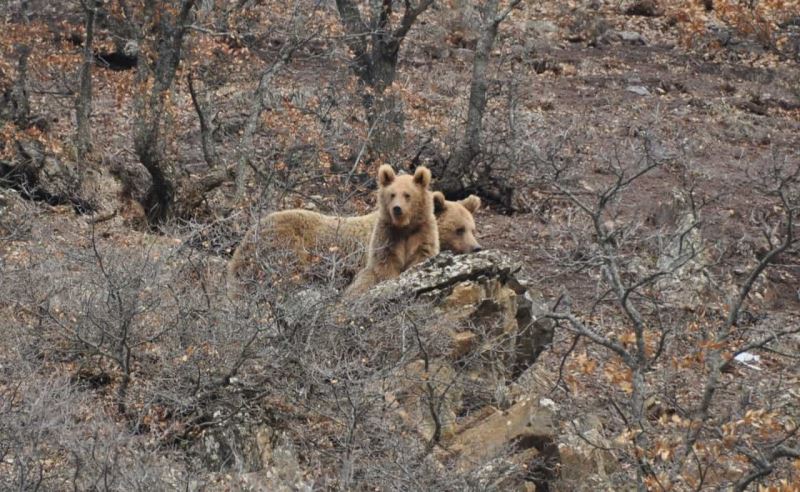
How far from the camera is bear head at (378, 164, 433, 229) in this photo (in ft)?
35.9

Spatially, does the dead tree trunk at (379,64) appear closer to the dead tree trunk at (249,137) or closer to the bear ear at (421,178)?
the dead tree trunk at (249,137)

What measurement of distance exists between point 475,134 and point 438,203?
397 cm

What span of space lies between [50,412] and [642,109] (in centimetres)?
1669

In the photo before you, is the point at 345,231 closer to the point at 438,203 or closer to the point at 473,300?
the point at 438,203

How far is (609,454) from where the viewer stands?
9.34 metres

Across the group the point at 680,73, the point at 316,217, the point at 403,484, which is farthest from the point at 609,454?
the point at 680,73

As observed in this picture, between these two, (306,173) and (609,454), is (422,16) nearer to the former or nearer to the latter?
(306,173)

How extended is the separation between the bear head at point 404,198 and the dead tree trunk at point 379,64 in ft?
13.5

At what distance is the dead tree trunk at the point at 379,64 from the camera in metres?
16.0

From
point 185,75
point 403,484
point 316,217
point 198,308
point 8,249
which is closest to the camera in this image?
point 403,484

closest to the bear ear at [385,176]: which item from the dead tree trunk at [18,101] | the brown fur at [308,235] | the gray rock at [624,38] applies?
the brown fur at [308,235]

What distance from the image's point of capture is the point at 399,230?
11109 millimetres

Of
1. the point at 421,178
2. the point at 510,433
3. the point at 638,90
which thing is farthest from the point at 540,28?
the point at 510,433

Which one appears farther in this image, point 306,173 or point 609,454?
point 306,173
